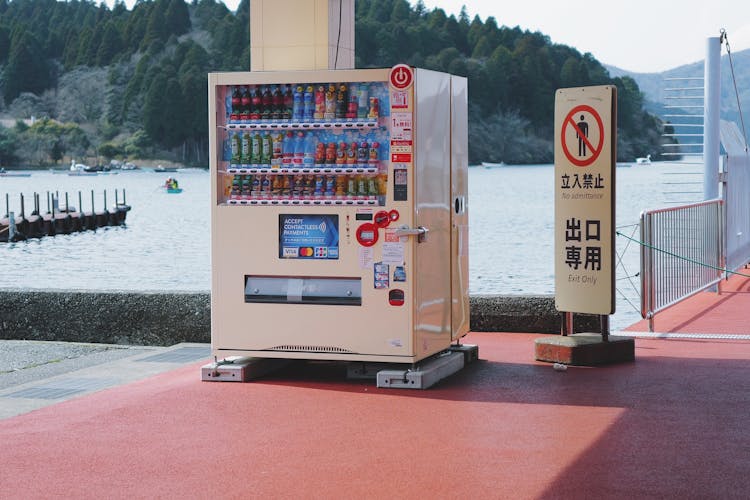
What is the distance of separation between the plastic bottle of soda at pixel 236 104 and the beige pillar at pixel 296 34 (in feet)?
0.78

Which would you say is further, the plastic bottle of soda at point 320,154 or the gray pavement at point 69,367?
the plastic bottle of soda at point 320,154

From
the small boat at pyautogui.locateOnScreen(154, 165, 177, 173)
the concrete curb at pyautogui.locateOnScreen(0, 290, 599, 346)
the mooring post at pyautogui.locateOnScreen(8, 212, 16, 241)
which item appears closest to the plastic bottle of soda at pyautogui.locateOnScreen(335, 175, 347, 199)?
the concrete curb at pyautogui.locateOnScreen(0, 290, 599, 346)

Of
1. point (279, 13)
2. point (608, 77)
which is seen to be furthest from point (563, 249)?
point (608, 77)

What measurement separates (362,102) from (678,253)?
501 centimetres

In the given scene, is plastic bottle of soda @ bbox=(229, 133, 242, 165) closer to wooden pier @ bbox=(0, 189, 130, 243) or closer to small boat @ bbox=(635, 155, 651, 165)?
wooden pier @ bbox=(0, 189, 130, 243)

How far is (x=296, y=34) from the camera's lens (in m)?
8.72

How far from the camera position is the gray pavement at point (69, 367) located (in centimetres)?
822

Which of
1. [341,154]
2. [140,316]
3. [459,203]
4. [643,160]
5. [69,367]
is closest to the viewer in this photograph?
[341,154]

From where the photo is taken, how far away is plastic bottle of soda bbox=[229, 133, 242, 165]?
341 inches

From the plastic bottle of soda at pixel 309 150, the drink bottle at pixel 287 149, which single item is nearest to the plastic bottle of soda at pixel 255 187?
the drink bottle at pixel 287 149

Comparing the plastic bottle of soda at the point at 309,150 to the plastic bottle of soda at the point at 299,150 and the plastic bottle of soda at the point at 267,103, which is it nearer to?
the plastic bottle of soda at the point at 299,150

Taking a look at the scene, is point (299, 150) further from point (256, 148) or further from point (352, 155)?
point (352, 155)

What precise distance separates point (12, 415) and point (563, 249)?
176 inches

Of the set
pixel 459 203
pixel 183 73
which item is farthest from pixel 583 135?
pixel 183 73
